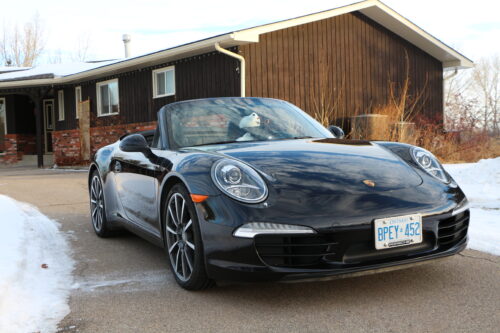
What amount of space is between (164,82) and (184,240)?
1416cm

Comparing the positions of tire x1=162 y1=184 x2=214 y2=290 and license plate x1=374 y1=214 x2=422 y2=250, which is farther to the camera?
tire x1=162 y1=184 x2=214 y2=290

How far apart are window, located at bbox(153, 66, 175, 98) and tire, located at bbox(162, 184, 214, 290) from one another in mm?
13385

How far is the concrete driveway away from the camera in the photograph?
8.50 ft

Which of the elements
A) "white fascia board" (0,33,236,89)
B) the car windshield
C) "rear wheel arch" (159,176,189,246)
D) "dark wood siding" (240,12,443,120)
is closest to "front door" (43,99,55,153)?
"white fascia board" (0,33,236,89)

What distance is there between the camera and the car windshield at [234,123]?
3.89m

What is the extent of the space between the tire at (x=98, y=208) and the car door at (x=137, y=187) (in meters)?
0.55

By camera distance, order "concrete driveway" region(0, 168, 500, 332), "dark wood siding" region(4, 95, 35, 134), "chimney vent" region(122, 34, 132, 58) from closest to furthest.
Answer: "concrete driveway" region(0, 168, 500, 332) → "dark wood siding" region(4, 95, 35, 134) → "chimney vent" region(122, 34, 132, 58)

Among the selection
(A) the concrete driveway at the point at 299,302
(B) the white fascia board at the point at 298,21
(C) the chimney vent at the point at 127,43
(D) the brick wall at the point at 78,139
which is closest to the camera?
(A) the concrete driveway at the point at 299,302

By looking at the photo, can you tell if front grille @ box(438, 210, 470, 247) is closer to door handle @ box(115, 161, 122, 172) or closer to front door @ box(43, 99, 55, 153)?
door handle @ box(115, 161, 122, 172)

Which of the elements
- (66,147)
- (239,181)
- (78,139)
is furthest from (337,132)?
(66,147)

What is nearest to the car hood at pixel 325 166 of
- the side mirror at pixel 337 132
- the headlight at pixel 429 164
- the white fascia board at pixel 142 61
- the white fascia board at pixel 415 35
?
the headlight at pixel 429 164

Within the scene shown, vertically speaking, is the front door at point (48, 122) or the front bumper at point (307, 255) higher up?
the front door at point (48, 122)

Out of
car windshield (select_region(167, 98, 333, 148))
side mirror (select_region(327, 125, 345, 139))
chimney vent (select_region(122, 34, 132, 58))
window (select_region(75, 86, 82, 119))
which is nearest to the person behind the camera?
car windshield (select_region(167, 98, 333, 148))

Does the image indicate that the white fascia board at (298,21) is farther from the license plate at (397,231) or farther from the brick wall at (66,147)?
the license plate at (397,231)
